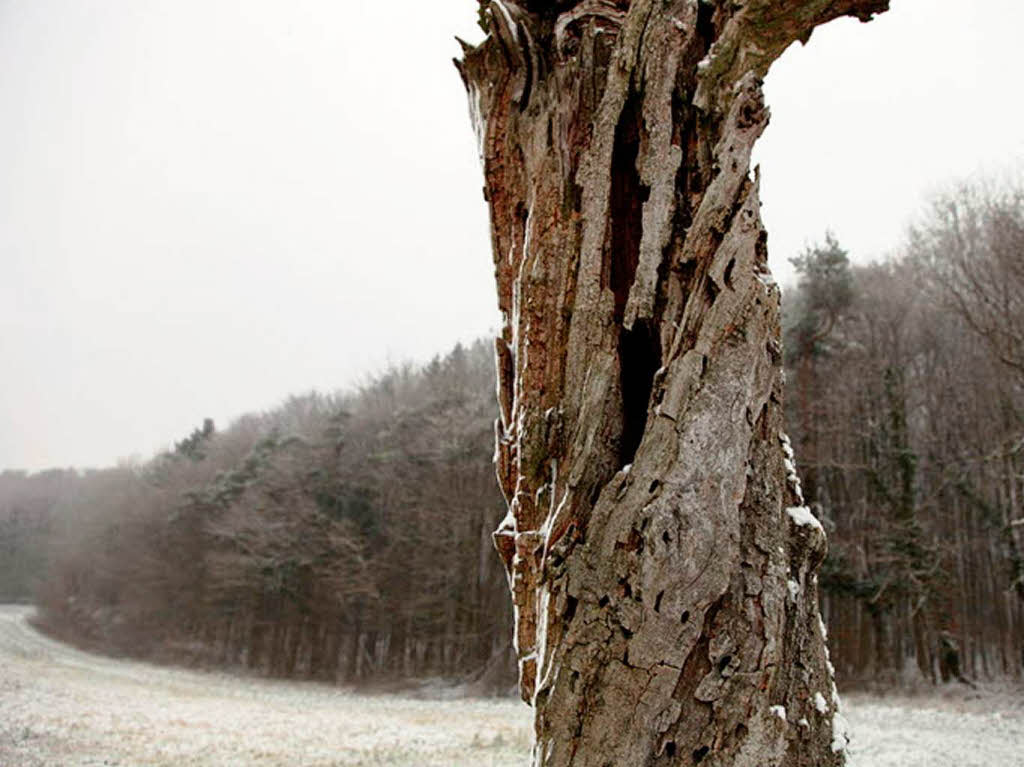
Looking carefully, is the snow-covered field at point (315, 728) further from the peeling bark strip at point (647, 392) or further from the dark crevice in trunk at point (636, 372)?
the dark crevice in trunk at point (636, 372)

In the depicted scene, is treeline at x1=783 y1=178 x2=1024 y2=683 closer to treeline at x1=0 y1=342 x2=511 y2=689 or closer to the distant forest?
the distant forest

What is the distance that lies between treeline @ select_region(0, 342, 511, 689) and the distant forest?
105 millimetres

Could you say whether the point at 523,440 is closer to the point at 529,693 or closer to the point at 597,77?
the point at 529,693

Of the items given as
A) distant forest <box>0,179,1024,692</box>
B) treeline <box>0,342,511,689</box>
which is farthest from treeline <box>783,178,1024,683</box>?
treeline <box>0,342,511,689</box>

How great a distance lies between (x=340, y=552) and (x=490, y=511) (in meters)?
6.85

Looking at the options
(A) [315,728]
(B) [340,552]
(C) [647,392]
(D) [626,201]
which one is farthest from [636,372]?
(B) [340,552]

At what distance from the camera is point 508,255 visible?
346 centimetres

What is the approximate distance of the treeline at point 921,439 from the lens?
19.4 m

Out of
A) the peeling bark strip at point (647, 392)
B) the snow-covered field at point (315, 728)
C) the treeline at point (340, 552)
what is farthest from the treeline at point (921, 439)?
the peeling bark strip at point (647, 392)

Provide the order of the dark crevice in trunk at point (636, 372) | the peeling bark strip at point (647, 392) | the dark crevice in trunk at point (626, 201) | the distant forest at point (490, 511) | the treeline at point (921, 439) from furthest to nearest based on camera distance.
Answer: the distant forest at point (490, 511)
the treeline at point (921, 439)
the dark crevice in trunk at point (626, 201)
the dark crevice in trunk at point (636, 372)
the peeling bark strip at point (647, 392)

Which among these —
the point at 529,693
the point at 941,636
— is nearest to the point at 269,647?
the point at 941,636

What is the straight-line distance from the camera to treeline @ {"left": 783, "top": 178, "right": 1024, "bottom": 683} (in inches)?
763

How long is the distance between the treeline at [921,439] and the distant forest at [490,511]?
0.25 feet

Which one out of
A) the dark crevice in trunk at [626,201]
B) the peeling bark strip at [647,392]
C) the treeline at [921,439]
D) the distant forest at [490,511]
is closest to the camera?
the peeling bark strip at [647,392]
